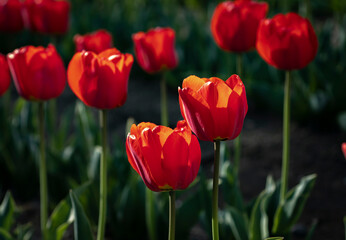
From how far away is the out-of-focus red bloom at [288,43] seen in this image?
158 cm

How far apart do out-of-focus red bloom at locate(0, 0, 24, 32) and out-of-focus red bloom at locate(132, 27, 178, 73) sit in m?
Result: 1.00

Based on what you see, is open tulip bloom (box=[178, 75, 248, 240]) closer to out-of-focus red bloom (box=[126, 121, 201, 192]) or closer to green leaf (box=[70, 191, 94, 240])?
out-of-focus red bloom (box=[126, 121, 201, 192])

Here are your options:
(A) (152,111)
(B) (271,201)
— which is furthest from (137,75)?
(B) (271,201)

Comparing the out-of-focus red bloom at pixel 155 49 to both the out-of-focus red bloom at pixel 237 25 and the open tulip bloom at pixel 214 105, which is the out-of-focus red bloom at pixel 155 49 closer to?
the out-of-focus red bloom at pixel 237 25

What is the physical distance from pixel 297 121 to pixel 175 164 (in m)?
2.12

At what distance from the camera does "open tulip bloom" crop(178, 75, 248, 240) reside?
1.01m

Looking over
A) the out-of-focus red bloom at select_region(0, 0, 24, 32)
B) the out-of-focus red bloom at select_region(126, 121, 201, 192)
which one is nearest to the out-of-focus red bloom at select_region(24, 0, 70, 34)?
the out-of-focus red bloom at select_region(0, 0, 24, 32)

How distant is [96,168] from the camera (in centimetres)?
191

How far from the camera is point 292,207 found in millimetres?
1570

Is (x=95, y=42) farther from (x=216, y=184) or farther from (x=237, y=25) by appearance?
(x=216, y=184)

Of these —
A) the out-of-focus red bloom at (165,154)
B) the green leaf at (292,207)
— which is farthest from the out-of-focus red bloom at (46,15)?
the out-of-focus red bloom at (165,154)

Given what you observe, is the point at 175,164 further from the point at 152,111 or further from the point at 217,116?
the point at 152,111

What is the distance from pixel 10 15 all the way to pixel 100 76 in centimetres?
151

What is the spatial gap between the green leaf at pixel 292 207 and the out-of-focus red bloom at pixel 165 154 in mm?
618
